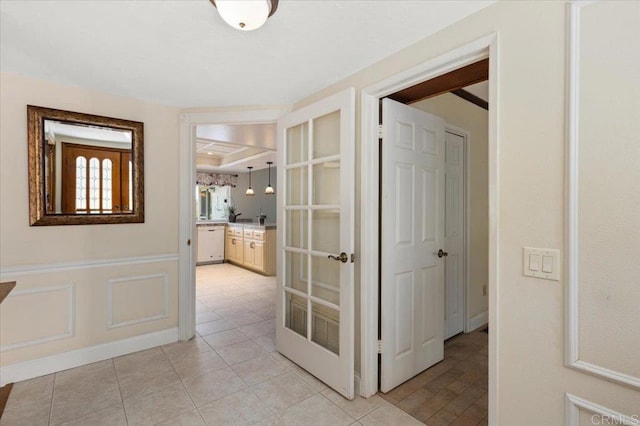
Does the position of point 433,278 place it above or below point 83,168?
below

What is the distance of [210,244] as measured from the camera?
22.5 feet

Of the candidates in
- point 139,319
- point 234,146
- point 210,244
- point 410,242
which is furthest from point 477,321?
point 210,244

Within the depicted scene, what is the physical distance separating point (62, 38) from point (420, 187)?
2.42 m

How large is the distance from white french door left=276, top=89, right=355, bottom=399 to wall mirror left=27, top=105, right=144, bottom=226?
133 centimetres

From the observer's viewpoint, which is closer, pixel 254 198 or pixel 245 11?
pixel 245 11

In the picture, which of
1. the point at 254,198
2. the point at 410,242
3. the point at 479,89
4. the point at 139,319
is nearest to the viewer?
the point at 410,242

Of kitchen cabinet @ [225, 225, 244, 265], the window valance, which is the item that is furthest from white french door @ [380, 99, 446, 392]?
the window valance

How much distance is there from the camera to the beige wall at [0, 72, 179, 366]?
87.8 inches

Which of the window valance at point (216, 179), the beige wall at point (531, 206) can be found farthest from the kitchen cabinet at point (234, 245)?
the beige wall at point (531, 206)

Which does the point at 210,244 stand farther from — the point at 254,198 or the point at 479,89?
the point at 479,89

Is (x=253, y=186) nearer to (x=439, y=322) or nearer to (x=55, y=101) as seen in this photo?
(x=55, y=101)

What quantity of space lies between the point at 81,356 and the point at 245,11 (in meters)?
2.81

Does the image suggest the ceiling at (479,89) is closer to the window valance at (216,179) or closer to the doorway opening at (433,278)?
the doorway opening at (433,278)

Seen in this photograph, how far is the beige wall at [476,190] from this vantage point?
3100 mm
